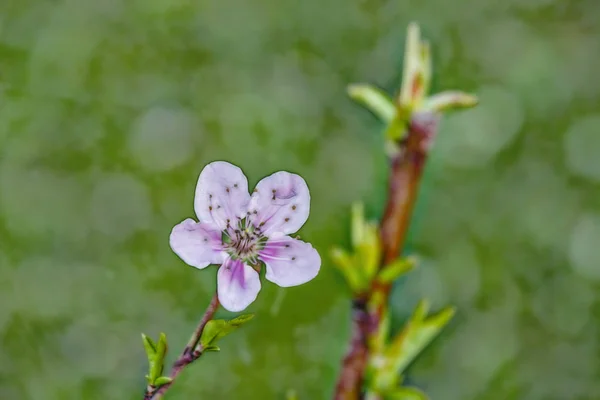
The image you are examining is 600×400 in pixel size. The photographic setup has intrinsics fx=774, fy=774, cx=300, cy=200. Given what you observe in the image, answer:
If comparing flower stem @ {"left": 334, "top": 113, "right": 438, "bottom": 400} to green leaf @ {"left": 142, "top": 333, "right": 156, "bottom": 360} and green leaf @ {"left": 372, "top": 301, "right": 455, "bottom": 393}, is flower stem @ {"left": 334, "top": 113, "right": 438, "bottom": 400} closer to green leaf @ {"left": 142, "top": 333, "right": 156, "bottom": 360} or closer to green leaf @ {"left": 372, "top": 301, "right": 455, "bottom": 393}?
green leaf @ {"left": 372, "top": 301, "right": 455, "bottom": 393}

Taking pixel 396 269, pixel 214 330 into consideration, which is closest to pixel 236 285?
pixel 214 330

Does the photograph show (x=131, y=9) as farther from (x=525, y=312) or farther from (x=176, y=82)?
(x=525, y=312)

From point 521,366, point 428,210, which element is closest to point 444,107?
point 428,210

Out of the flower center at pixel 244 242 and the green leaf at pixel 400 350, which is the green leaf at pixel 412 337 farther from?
the flower center at pixel 244 242

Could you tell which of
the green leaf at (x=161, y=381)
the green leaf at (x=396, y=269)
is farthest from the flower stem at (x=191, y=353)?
the green leaf at (x=396, y=269)

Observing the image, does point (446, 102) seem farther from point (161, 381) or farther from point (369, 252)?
point (161, 381)

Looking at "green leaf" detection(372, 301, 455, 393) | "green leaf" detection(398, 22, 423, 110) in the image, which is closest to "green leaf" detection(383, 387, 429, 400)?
"green leaf" detection(372, 301, 455, 393)
